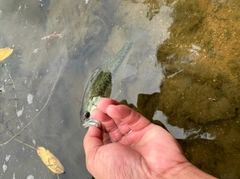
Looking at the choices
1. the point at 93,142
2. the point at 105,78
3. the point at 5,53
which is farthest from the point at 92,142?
the point at 5,53

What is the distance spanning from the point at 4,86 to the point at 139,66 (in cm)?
165

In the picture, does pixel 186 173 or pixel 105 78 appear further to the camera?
pixel 105 78

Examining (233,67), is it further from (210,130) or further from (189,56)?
(210,130)

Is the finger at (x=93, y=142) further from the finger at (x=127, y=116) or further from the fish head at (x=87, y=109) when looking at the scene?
the fish head at (x=87, y=109)

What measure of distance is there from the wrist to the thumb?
566 millimetres

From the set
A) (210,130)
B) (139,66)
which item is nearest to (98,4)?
(139,66)

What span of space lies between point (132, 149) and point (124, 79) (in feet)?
3.35

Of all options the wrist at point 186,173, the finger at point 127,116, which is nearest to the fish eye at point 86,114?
the finger at point 127,116

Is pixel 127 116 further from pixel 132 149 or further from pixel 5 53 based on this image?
pixel 5 53

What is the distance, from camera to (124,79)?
2.88 m

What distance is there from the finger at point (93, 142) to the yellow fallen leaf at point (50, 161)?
0.86 meters

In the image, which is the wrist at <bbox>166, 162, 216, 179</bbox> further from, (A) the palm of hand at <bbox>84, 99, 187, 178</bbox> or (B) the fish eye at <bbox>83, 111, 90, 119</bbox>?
(B) the fish eye at <bbox>83, 111, 90, 119</bbox>

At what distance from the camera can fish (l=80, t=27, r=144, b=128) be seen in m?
2.85

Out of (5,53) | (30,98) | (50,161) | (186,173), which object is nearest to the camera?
(186,173)
